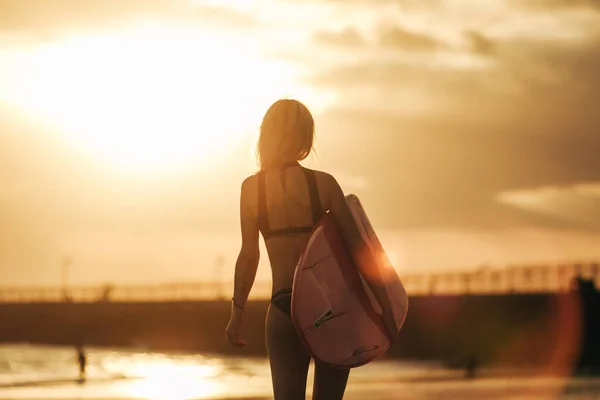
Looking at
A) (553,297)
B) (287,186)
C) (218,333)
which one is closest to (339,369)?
(287,186)

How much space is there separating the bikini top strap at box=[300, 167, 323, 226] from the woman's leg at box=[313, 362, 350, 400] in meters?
0.77

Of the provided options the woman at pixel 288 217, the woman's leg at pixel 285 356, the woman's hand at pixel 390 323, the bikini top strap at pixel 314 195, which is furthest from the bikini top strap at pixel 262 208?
the woman's hand at pixel 390 323

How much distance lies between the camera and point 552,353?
7331cm

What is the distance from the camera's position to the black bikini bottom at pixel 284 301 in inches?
226

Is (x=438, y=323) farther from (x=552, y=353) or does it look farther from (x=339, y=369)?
(x=339, y=369)

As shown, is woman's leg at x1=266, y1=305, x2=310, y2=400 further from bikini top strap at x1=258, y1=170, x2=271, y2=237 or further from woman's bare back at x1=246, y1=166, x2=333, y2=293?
bikini top strap at x1=258, y1=170, x2=271, y2=237

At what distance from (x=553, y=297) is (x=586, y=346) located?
10230 millimetres

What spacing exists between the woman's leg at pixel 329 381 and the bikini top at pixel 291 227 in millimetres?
708

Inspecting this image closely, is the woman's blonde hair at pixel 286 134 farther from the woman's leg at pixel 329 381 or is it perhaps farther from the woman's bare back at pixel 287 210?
the woman's leg at pixel 329 381

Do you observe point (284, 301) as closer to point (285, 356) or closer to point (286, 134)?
point (285, 356)

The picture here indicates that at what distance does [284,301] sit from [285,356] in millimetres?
287

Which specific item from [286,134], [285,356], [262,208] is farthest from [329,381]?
[286,134]

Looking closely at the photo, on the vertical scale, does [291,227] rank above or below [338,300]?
above

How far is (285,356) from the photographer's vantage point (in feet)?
18.9
